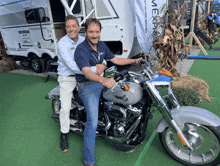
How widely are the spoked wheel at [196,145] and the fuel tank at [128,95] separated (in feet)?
2.14

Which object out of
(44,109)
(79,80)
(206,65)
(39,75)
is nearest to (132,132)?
(79,80)

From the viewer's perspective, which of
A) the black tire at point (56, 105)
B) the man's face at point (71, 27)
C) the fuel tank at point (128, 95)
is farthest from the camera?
the black tire at point (56, 105)

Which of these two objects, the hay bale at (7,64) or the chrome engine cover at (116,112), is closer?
the chrome engine cover at (116,112)

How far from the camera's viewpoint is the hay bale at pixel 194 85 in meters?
4.16

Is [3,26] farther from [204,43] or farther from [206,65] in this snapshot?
[204,43]

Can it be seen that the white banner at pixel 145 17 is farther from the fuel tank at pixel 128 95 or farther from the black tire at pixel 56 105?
the fuel tank at pixel 128 95

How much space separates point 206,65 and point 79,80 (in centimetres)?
576

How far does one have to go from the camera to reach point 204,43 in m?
10.4

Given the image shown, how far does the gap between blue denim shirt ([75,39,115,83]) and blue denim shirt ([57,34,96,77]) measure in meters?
0.18

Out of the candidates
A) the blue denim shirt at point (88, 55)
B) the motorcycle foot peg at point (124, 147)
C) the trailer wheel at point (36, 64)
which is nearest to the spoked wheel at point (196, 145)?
the motorcycle foot peg at point (124, 147)

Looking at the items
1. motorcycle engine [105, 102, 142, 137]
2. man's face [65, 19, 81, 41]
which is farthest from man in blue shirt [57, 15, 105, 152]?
motorcycle engine [105, 102, 142, 137]

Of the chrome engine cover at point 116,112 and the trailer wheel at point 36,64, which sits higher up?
the chrome engine cover at point 116,112

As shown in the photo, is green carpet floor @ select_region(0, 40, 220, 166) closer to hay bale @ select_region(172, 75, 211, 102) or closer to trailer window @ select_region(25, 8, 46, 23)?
hay bale @ select_region(172, 75, 211, 102)

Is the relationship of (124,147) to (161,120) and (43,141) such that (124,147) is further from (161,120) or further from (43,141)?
(43,141)
